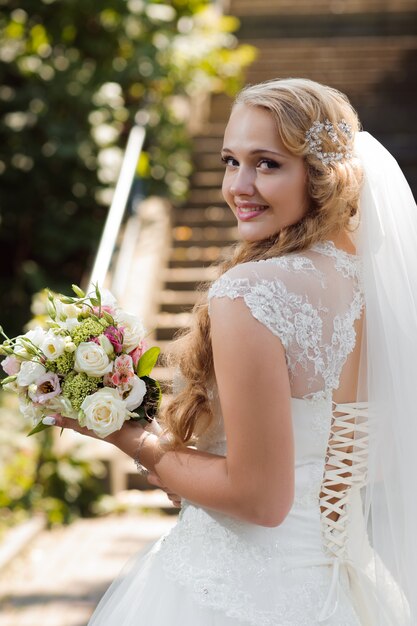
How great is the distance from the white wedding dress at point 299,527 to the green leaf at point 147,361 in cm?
17

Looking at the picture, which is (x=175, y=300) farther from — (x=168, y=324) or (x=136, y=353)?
(x=136, y=353)

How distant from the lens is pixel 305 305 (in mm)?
1905

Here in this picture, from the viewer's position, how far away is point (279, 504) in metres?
1.82

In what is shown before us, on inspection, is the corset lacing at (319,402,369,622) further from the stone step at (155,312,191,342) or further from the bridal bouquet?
the stone step at (155,312,191,342)

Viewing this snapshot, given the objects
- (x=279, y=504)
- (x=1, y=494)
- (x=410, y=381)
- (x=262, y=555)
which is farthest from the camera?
(x=1, y=494)

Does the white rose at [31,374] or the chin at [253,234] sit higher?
the chin at [253,234]

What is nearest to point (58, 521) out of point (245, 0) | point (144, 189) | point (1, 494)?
point (1, 494)

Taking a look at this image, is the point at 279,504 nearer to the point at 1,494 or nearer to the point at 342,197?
the point at 342,197

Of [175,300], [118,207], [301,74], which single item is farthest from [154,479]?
[301,74]

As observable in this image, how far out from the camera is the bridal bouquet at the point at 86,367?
2.00m

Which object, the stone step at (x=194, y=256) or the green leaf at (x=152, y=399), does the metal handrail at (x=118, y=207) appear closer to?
the stone step at (x=194, y=256)

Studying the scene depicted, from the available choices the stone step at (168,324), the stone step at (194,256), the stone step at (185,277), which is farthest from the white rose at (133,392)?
the stone step at (194,256)

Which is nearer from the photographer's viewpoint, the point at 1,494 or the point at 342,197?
the point at 342,197

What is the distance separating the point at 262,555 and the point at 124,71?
7.45 meters
